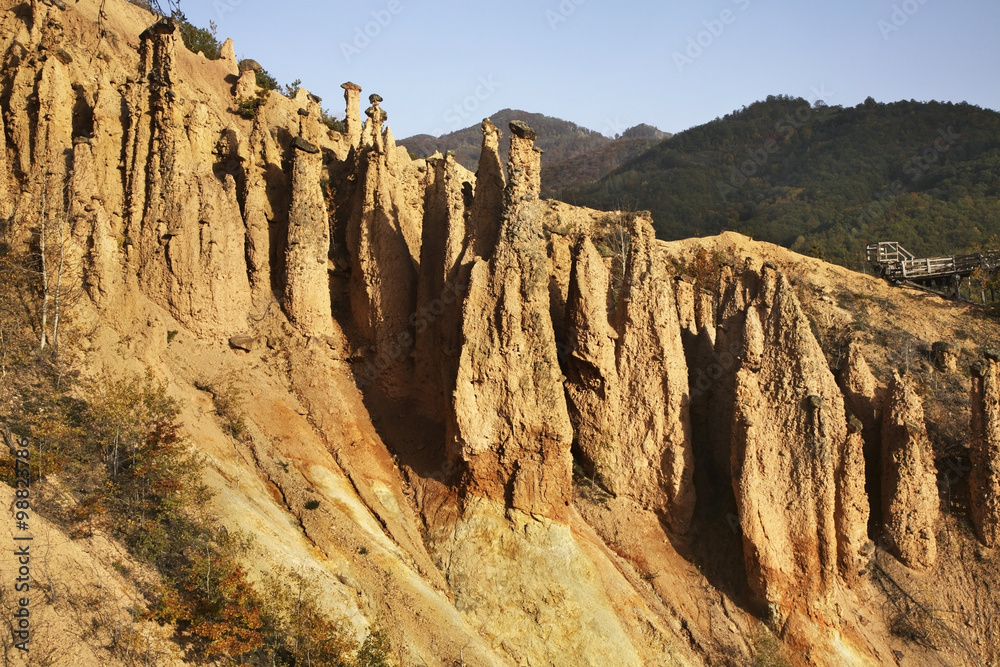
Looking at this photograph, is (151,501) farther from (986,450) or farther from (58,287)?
(986,450)

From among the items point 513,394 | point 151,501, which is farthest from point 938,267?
point 151,501

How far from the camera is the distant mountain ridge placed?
97.1 metres

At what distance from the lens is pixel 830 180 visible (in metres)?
66.9

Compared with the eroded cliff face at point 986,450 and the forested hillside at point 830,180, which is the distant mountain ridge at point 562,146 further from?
the eroded cliff face at point 986,450

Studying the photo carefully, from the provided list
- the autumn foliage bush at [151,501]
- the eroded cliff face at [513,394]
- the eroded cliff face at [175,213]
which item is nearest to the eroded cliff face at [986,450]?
the eroded cliff face at [513,394]

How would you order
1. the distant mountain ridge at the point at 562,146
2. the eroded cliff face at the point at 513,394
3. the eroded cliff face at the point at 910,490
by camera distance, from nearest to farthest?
the eroded cliff face at the point at 513,394 < the eroded cliff face at the point at 910,490 < the distant mountain ridge at the point at 562,146

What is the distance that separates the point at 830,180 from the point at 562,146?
69753 mm

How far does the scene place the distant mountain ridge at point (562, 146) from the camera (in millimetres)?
97062

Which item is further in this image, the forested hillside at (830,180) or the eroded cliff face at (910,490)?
the forested hillside at (830,180)

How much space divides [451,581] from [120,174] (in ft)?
48.7

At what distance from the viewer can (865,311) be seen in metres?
32.7

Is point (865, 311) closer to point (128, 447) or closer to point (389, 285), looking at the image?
point (389, 285)

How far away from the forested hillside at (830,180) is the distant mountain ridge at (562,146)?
37.4ft

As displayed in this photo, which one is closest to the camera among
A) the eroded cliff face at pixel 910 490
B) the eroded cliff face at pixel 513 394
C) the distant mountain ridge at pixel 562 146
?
the eroded cliff face at pixel 513 394
